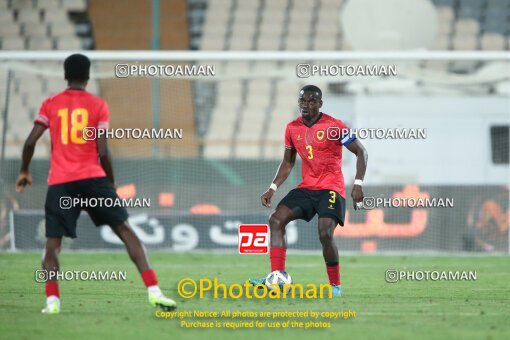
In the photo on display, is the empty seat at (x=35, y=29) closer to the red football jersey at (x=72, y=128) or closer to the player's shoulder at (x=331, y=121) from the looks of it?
the player's shoulder at (x=331, y=121)

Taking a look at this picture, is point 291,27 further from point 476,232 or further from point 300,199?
point 300,199

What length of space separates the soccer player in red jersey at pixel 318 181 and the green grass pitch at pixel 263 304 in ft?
1.85

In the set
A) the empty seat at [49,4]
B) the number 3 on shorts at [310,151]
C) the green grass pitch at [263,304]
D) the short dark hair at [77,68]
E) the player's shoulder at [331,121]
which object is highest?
the empty seat at [49,4]

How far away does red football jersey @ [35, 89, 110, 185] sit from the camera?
8672 millimetres

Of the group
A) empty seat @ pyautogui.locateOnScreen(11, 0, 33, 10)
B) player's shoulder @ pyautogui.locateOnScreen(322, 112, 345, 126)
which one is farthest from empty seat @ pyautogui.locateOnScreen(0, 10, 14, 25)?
player's shoulder @ pyautogui.locateOnScreen(322, 112, 345, 126)

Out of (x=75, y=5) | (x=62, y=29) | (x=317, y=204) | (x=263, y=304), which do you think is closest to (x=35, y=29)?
(x=62, y=29)

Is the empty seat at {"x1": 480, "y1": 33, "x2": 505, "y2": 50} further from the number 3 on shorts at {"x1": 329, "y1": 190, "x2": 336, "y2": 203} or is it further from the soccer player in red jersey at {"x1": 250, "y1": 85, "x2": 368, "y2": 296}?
the number 3 on shorts at {"x1": 329, "y1": 190, "x2": 336, "y2": 203}

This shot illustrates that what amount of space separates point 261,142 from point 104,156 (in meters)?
14.1

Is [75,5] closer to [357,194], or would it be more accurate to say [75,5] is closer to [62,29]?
[62,29]

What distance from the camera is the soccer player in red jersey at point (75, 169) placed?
8680mm

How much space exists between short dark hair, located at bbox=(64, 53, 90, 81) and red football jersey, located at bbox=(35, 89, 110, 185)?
0.12m

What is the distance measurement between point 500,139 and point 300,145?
12.6 meters

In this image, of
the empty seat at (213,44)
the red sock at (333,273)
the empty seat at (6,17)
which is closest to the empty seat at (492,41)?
the empty seat at (213,44)

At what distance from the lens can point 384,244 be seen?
1902cm
